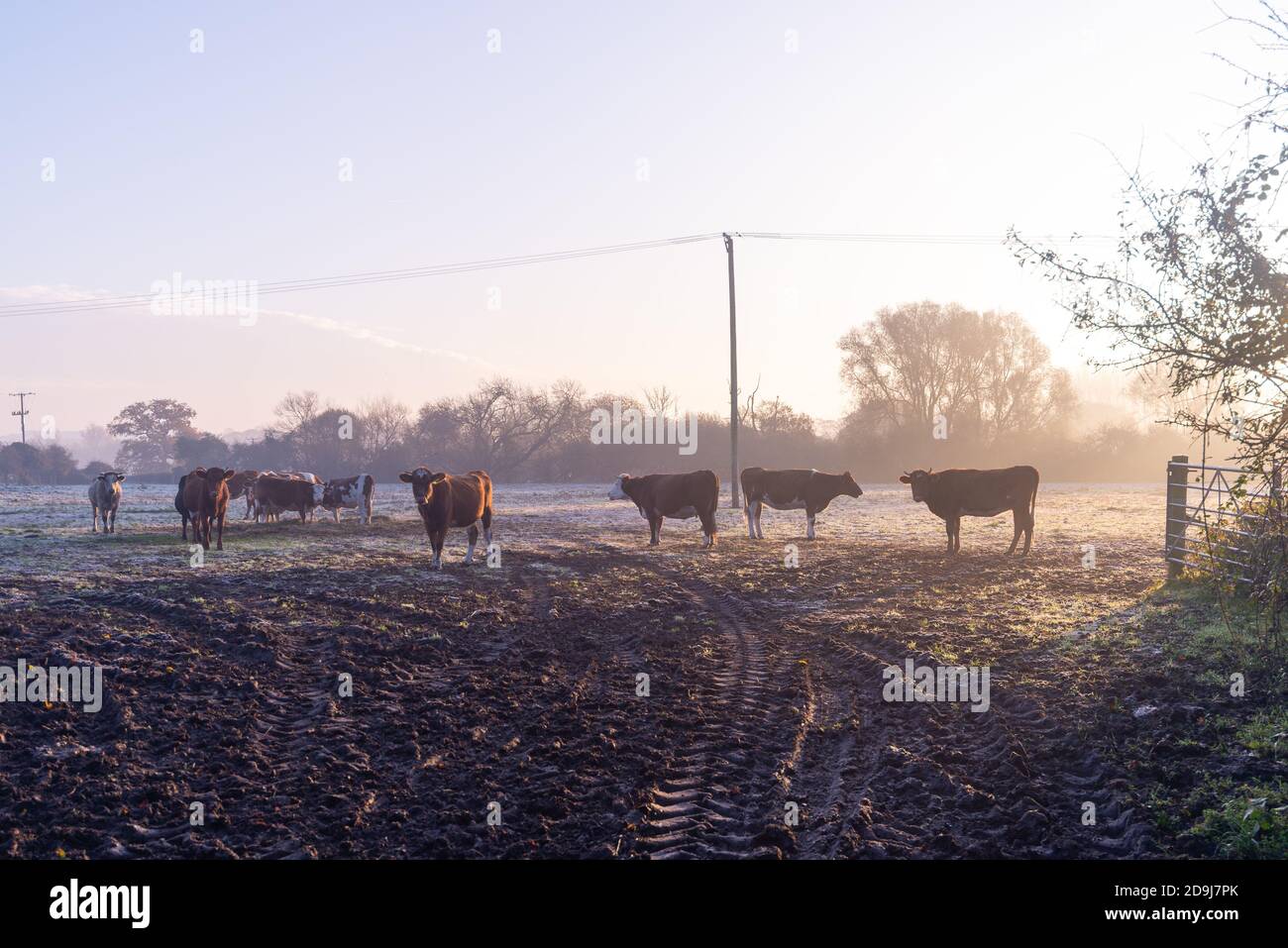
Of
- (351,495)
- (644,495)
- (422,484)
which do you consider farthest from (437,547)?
(351,495)

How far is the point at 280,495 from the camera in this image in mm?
27281

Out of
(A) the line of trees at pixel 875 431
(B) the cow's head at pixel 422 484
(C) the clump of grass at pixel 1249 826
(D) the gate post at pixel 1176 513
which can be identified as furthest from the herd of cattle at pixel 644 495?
(A) the line of trees at pixel 875 431

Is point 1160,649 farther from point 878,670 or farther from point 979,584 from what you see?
point 979,584

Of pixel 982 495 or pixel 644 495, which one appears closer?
pixel 982 495

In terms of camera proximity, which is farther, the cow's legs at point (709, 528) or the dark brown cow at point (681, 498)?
the dark brown cow at point (681, 498)

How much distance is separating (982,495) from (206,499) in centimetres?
1552

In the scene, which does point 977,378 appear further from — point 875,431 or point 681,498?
point 681,498

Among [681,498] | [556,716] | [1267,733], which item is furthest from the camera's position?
[681,498]

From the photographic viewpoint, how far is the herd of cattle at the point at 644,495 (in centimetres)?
1825

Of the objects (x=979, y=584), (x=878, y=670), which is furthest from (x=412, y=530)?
(x=878, y=670)

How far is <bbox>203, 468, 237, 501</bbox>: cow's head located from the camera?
19.7m

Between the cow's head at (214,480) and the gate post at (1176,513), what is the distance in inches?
677

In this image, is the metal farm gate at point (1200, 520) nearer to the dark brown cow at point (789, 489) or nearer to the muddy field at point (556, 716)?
the muddy field at point (556, 716)
